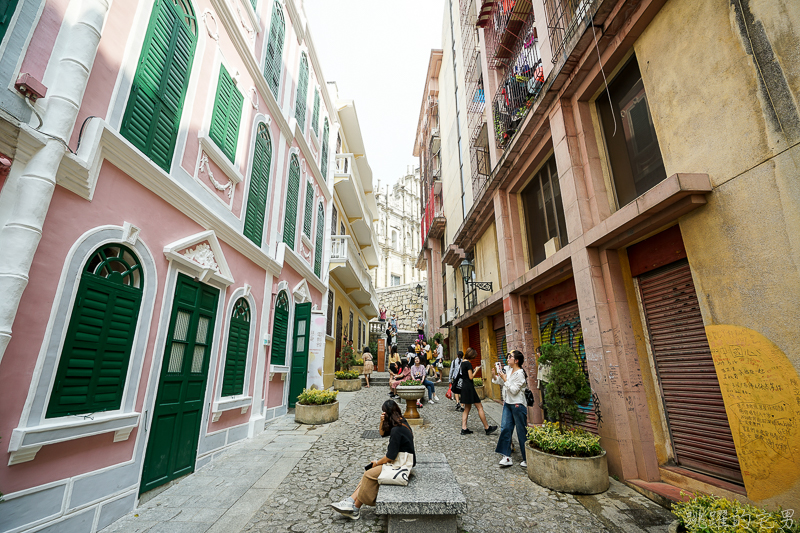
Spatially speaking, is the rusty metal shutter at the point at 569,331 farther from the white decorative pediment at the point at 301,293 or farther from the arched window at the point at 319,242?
the arched window at the point at 319,242

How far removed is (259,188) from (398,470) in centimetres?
693

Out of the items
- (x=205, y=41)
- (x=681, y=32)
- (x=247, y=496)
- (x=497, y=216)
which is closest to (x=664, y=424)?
(x=681, y=32)

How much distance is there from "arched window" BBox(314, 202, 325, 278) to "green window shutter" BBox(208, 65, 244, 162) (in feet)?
20.5

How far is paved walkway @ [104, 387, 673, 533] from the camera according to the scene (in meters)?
3.87

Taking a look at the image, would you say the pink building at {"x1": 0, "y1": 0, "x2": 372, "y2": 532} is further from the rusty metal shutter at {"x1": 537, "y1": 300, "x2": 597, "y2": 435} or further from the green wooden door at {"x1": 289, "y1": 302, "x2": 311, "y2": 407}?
the rusty metal shutter at {"x1": 537, "y1": 300, "x2": 597, "y2": 435}

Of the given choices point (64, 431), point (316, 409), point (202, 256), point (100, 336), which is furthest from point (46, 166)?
point (316, 409)

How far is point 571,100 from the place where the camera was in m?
7.11

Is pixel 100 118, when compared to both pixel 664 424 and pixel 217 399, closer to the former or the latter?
pixel 217 399

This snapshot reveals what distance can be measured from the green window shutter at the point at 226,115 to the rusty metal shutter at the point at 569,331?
295 inches

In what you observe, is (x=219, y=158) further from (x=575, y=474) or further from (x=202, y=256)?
(x=575, y=474)

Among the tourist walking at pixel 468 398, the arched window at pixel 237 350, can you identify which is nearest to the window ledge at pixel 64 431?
the arched window at pixel 237 350

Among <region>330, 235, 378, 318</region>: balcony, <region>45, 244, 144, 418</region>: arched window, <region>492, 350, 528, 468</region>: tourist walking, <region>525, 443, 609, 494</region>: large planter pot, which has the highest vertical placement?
<region>330, 235, 378, 318</region>: balcony

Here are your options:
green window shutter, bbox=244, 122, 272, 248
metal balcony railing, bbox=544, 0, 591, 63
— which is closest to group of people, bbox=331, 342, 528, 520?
green window shutter, bbox=244, 122, 272, 248

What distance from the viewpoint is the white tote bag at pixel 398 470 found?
3.84 metres
